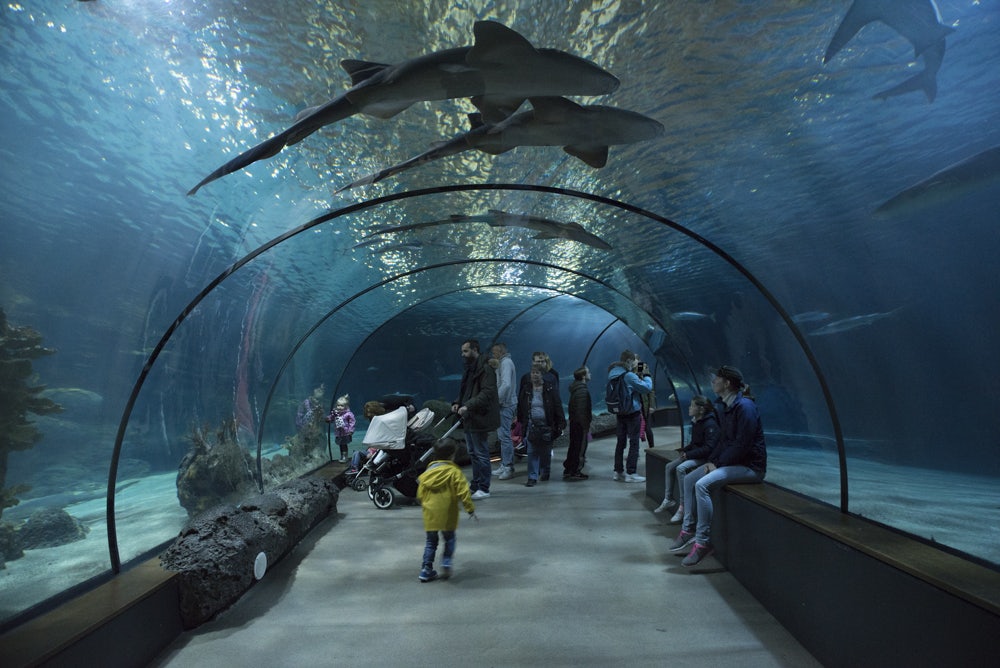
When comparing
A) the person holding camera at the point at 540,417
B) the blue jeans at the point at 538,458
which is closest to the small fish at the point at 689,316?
the person holding camera at the point at 540,417

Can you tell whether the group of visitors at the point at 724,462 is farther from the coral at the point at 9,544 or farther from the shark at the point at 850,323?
the shark at the point at 850,323

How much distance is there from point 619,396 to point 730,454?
3.75 metres

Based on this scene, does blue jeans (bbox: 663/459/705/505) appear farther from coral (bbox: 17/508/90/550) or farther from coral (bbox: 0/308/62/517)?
coral (bbox: 17/508/90/550)

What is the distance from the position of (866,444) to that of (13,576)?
4524 centimetres

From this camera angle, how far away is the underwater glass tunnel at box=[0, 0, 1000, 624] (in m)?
3.60

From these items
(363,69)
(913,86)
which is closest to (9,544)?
(363,69)

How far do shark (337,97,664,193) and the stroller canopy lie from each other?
3987mm

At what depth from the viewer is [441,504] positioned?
4.30 metres

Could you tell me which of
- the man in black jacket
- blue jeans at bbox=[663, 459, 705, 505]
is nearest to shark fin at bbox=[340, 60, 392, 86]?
the man in black jacket

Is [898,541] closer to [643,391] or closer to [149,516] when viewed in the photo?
Answer: [643,391]

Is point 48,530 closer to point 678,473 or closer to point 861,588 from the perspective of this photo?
point 678,473

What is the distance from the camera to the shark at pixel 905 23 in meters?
3.56

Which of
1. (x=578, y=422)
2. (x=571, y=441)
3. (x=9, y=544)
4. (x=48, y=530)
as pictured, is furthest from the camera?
(x=571, y=441)

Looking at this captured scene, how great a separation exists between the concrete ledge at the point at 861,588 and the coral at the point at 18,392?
18.2 ft
